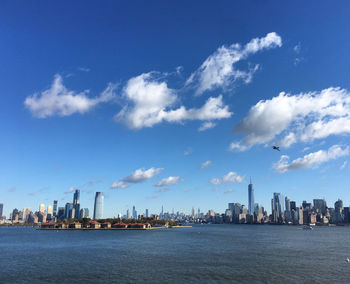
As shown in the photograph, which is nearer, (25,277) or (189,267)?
(25,277)

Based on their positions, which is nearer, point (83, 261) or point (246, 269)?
point (246, 269)

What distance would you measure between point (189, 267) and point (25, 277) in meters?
34.3

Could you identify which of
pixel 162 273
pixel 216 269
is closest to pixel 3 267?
pixel 162 273

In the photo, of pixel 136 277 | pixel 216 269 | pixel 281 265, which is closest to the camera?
pixel 136 277

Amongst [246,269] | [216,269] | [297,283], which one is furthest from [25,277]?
[297,283]

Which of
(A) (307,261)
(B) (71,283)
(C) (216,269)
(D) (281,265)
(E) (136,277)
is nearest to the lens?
(B) (71,283)

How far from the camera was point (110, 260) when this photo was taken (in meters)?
70.9

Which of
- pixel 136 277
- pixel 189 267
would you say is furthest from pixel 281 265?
pixel 136 277

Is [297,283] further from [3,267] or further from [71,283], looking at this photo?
[3,267]

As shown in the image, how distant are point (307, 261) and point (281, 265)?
1136cm

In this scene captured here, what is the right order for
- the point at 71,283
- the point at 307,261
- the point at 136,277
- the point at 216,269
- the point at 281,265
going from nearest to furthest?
the point at 71,283 → the point at 136,277 → the point at 216,269 → the point at 281,265 → the point at 307,261

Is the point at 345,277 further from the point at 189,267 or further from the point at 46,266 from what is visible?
the point at 46,266

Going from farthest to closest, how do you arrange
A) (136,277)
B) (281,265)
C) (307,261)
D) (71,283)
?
1. (307,261)
2. (281,265)
3. (136,277)
4. (71,283)

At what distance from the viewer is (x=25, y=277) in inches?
2053
